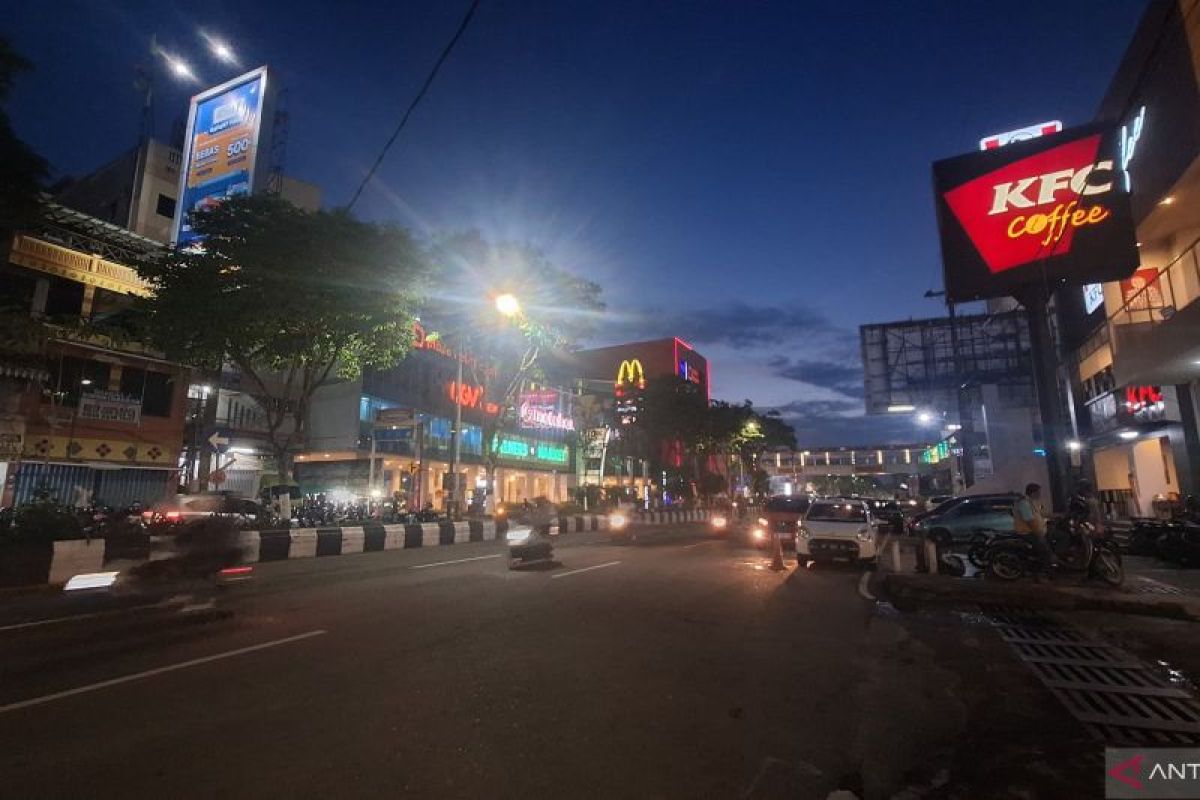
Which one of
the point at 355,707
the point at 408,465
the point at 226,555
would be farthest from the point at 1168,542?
the point at 408,465

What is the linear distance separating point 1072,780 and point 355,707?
464cm

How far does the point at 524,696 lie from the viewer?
4.89m

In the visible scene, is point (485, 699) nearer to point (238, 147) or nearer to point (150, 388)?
point (150, 388)

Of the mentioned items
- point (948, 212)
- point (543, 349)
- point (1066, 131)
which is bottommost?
point (543, 349)

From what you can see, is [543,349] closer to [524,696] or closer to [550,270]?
[550,270]

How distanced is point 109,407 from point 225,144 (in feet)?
48.7

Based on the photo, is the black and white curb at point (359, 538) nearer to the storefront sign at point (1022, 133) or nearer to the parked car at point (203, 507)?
the parked car at point (203, 507)

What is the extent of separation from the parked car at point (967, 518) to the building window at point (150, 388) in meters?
30.3

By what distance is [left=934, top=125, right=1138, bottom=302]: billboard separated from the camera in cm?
1631

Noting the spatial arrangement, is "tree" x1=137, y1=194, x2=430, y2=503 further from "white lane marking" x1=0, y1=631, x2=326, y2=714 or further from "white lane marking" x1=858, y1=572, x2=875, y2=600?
"white lane marking" x1=858, y1=572, x2=875, y2=600

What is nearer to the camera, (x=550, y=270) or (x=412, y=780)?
(x=412, y=780)

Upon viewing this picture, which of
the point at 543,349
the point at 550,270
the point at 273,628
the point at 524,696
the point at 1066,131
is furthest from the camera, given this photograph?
the point at 543,349

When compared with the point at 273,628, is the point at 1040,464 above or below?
above

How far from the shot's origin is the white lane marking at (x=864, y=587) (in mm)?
10349
